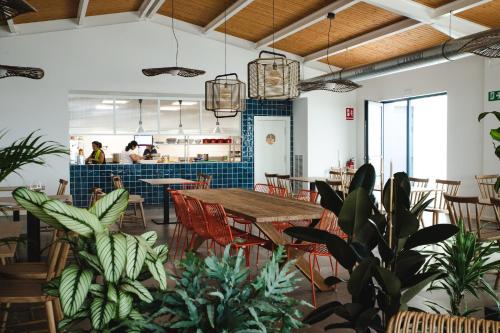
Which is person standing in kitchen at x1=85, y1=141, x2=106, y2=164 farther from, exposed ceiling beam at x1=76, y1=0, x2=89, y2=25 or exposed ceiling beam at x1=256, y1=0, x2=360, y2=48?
exposed ceiling beam at x1=256, y1=0, x2=360, y2=48

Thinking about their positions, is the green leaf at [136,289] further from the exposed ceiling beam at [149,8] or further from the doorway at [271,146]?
the doorway at [271,146]

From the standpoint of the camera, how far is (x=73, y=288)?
159 centimetres

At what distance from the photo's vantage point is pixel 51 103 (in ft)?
31.8

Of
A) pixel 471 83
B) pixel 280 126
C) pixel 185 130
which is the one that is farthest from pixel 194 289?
pixel 280 126

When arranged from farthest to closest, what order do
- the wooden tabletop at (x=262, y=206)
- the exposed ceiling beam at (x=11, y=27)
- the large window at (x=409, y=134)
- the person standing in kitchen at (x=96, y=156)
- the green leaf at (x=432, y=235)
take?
the large window at (x=409, y=134) → the person standing in kitchen at (x=96, y=156) → the exposed ceiling beam at (x=11, y=27) → the wooden tabletop at (x=262, y=206) → the green leaf at (x=432, y=235)

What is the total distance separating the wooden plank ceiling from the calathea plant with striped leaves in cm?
686

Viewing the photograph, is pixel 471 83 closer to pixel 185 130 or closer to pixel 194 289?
pixel 185 130

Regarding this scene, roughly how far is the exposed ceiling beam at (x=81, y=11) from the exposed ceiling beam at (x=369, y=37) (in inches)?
192

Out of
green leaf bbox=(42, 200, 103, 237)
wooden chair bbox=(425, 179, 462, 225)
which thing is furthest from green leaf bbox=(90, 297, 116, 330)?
wooden chair bbox=(425, 179, 462, 225)

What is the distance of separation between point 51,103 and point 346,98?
6742mm

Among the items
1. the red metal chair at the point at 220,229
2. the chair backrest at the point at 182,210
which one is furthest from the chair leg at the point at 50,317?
the chair backrest at the point at 182,210

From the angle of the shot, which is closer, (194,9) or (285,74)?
(285,74)

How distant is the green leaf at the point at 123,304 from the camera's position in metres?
1.59

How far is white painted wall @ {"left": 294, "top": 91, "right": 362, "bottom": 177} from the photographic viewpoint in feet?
38.1
